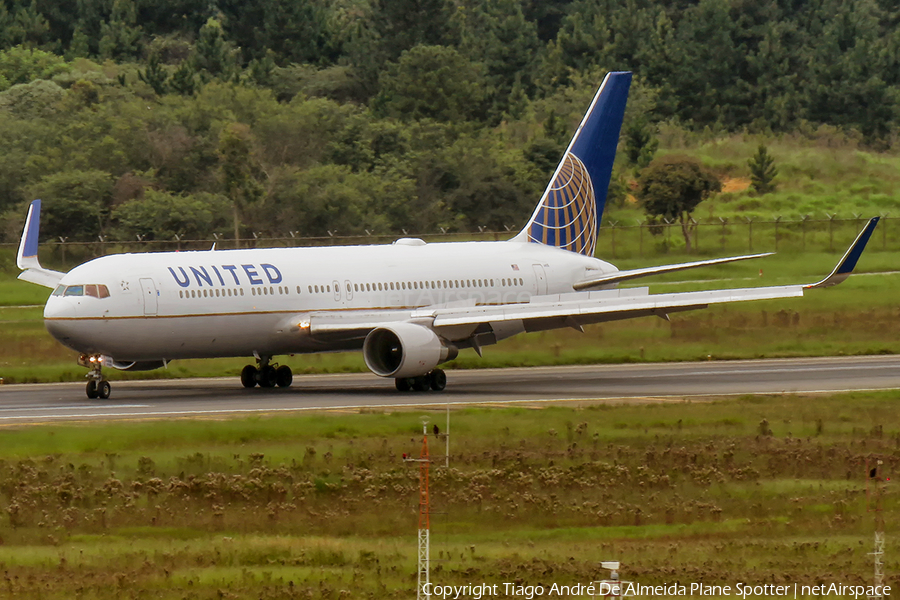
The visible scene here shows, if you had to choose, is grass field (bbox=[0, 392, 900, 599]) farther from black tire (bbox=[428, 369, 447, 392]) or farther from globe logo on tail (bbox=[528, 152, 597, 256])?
globe logo on tail (bbox=[528, 152, 597, 256])

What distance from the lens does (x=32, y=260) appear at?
42.1 metres

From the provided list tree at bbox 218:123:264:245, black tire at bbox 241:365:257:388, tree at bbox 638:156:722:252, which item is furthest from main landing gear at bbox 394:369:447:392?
tree at bbox 638:156:722:252

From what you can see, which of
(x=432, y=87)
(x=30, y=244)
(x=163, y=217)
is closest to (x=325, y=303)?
(x=30, y=244)

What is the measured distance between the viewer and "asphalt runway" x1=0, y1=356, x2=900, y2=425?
1318 inches

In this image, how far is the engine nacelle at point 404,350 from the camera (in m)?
35.8

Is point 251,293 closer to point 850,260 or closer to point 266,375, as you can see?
point 266,375

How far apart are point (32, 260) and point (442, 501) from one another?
79.0 ft

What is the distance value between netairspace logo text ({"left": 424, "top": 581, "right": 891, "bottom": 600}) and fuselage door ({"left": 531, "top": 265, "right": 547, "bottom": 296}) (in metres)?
27.6

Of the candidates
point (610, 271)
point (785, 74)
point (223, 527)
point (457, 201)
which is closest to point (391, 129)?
point (457, 201)

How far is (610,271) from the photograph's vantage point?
45875 millimetres

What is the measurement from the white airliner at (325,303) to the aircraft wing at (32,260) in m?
0.05

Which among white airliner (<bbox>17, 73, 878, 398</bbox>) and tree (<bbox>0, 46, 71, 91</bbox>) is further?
tree (<bbox>0, 46, 71, 91</bbox>)

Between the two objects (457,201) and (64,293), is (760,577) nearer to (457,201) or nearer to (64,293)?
(64,293)

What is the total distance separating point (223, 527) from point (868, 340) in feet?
109
